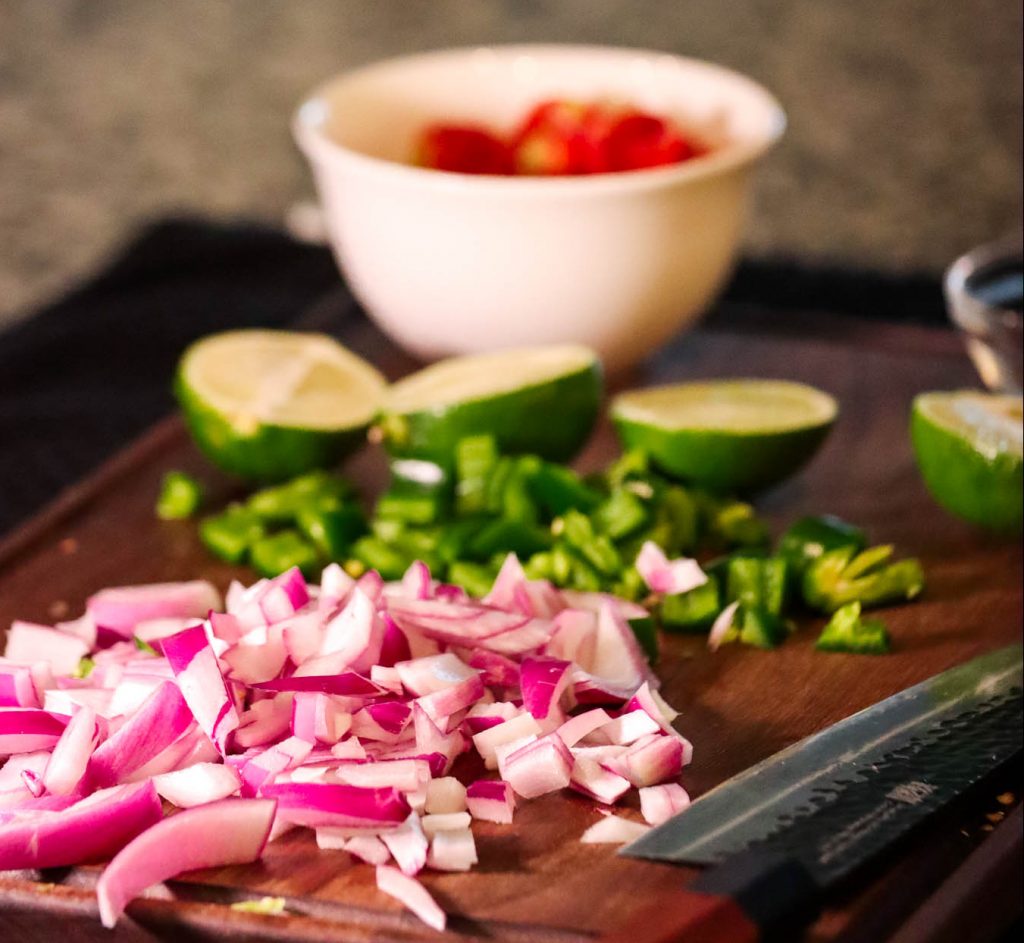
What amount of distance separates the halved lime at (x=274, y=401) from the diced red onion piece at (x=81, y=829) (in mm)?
584

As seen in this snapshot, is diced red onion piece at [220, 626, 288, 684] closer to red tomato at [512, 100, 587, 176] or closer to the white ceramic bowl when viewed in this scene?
the white ceramic bowl

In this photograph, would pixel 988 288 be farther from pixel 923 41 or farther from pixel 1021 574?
pixel 923 41

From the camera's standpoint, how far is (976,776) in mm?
1073

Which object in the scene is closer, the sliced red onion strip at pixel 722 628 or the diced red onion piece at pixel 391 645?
the diced red onion piece at pixel 391 645

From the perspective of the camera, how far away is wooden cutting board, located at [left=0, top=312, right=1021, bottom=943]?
99cm

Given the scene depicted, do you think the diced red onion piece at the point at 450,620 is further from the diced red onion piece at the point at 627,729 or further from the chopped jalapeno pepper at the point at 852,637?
the chopped jalapeno pepper at the point at 852,637

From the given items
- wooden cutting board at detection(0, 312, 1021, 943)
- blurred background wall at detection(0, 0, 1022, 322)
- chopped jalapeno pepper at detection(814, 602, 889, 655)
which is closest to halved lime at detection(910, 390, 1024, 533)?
wooden cutting board at detection(0, 312, 1021, 943)

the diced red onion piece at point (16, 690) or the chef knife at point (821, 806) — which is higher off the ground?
the chef knife at point (821, 806)

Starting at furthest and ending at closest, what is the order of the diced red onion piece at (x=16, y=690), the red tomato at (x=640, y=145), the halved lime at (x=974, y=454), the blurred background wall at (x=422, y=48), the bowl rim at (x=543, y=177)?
the blurred background wall at (x=422, y=48)
the red tomato at (x=640, y=145)
the bowl rim at (x=543, y=177)
the halved lime at (x=974, y=454)
the diced red onion piece at (x=16, y=690)

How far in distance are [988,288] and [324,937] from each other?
1.16 metres

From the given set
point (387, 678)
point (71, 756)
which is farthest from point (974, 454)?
point (71, 756)

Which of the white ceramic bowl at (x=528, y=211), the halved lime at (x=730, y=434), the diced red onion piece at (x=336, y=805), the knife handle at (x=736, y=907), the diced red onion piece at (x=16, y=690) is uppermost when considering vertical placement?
the white ceramic bowl at (x=528, y=211)

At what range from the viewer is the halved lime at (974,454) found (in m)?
1.42

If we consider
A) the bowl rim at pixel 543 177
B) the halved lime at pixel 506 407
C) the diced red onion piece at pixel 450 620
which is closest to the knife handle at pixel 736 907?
the diced red onion piece at pixel 450 620
